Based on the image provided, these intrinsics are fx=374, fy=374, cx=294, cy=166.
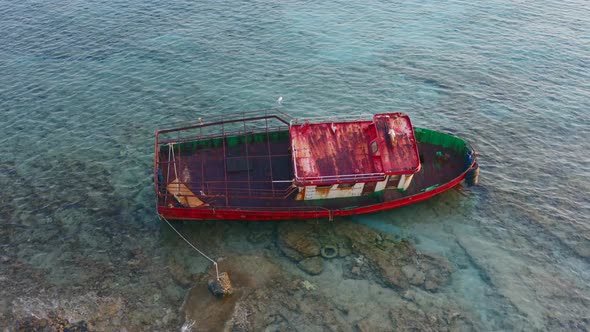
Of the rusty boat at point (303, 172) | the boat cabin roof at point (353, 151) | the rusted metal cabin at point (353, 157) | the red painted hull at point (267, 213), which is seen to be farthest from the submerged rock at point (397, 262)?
the boat cabin roof at point (353, 151)

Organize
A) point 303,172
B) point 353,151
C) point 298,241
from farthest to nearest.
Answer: point 353,151
point 298,241
point 303,172

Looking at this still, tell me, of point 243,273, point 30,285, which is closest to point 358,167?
point 243,273

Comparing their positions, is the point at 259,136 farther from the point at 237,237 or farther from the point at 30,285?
the point at 30,285

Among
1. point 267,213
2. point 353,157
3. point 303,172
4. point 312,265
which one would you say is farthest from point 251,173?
point 312,265

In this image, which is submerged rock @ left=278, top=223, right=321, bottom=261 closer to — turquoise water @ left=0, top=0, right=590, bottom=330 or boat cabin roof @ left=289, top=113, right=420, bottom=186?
turquoise water @ left=0, top=0, right=590, bottom=330

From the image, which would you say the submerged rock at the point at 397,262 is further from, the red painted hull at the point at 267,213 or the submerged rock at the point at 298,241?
the submerged rock at the point at 298,241

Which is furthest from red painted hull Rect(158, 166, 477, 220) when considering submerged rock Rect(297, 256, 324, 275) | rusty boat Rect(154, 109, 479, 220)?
submerged rock Rect(297, 256, 324, 275)

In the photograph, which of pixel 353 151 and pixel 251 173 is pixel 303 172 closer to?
pixel 353 151
